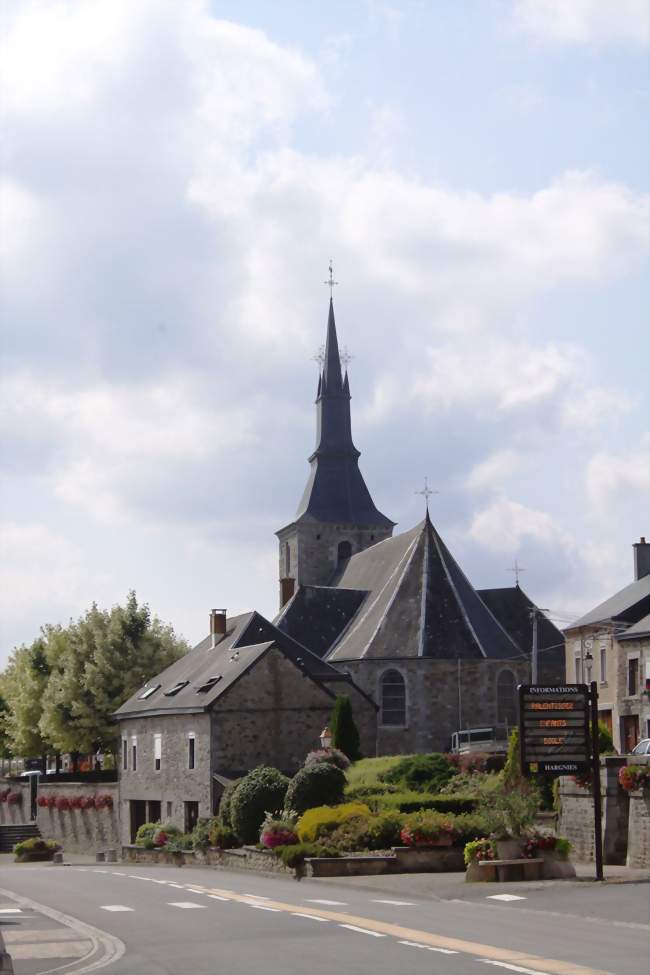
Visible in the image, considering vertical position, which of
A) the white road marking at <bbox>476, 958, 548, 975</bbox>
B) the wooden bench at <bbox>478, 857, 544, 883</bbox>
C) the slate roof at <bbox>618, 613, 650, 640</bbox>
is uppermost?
the slate roof at <bbox>618, 613, 650, 640</bbox>

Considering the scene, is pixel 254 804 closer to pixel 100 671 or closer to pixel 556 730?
pixel 556 730

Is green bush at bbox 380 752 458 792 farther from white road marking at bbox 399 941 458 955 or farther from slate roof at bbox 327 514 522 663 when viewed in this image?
white road marking at bbox 399 941 458 955

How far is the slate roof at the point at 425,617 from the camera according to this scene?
6141cm

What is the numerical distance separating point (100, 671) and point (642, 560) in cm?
2710

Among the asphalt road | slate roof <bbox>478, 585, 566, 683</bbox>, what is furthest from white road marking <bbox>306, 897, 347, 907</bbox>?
slate roof <bbox>478, 585, 566, 683</bbox>

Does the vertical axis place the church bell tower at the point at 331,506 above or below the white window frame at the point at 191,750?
above

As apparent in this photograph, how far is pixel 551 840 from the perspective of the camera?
26.6 metres

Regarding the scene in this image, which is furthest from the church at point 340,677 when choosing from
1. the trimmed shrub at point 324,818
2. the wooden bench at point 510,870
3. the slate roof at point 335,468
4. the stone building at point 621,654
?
the wooden bench at point 510,870

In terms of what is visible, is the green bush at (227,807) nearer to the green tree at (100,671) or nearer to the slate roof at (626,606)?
the slate roof at (626,606)

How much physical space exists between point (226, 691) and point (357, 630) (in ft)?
52.7

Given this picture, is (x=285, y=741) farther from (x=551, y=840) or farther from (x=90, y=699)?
(x=551, y=840)

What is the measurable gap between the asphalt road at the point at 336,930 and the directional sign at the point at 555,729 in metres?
2.76

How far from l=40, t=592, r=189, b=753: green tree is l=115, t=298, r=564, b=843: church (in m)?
6.06

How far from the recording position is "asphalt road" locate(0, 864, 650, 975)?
13.9 metres
